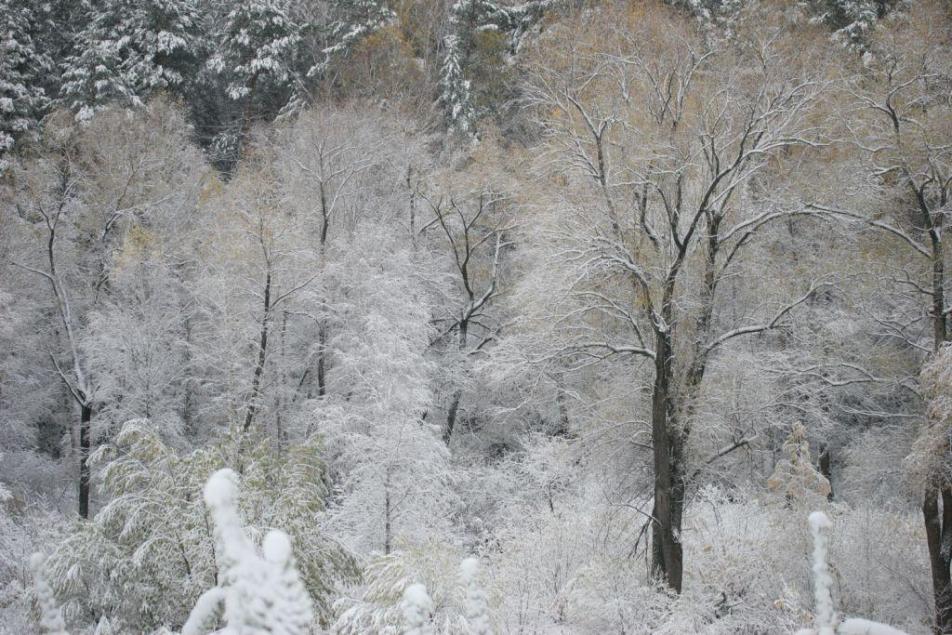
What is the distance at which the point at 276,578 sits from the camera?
1570 millimetres

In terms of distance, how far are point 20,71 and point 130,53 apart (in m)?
4.22

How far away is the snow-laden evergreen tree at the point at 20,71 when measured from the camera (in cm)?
2355

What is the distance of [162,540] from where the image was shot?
24.6ft

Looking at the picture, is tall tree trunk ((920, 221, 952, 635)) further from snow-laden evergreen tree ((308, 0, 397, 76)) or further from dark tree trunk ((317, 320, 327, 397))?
snow-laden evergreen tree ((308, 0, 397, 76))

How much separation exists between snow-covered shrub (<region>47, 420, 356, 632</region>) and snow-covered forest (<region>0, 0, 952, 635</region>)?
0.04m

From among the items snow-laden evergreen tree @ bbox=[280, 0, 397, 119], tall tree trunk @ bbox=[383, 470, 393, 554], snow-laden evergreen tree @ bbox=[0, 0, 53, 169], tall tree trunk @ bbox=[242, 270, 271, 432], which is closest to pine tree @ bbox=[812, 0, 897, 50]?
snow-laden evergreen tree @ bbox=[280, 0, 397, 119]

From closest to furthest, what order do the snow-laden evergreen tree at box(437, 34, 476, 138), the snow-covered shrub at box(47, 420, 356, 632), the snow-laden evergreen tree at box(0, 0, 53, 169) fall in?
1. the snow-covered shrub at box(47, 420, 356, 632)
2. the snow-laden evergreen tree at box(0, 0, 53, 169)
3. the snow-laden evergreen tree at box(437, 34, 476, 138)

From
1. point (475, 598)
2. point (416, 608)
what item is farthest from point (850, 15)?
point (416, 608)

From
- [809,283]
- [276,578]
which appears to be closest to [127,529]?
[276,578]

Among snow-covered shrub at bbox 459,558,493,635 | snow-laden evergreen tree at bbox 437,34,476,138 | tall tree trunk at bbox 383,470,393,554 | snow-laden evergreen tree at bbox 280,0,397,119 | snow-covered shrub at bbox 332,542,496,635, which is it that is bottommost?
tall tree trunk at bbox 383,470,393,554

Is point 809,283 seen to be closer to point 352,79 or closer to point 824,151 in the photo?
point 824,151

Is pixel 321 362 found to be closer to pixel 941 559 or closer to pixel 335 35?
pixel 335 35

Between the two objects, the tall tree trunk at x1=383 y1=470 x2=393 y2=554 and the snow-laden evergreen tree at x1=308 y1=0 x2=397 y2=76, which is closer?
the tall tree trunk at x1=383 y1=470 x2=393 y2=554

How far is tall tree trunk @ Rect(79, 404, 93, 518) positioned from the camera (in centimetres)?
1641
